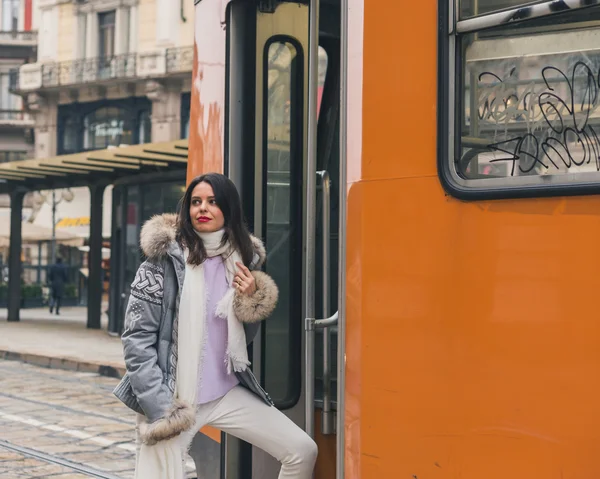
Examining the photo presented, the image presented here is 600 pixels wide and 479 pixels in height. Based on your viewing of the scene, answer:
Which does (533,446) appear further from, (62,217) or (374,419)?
(62,217)

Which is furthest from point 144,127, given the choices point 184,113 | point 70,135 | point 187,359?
point 187,359

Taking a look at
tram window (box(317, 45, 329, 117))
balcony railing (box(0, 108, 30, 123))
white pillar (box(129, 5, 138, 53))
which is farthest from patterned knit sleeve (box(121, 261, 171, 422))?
balcony railing (box(0, 108, 30, 123))

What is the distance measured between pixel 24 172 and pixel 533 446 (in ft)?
58.9

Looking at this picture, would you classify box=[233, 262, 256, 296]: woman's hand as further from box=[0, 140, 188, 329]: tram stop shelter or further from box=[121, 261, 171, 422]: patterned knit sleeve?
box=[0, 140, 188, 329]: tram stop shelter

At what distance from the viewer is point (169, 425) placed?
11.7 ft

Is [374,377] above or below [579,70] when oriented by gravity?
below

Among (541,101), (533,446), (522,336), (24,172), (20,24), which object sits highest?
(20,24)

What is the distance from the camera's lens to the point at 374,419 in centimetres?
321

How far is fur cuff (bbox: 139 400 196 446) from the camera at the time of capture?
11.7 feet

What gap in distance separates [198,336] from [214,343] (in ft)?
0.38

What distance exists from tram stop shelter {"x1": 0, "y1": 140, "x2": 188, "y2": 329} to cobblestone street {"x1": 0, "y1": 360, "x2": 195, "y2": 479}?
4.69 m

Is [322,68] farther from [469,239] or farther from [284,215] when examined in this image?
[469,239]

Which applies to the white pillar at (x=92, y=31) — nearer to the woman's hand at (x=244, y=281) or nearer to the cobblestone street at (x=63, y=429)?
the cobblestone street at (x=63, y=429)

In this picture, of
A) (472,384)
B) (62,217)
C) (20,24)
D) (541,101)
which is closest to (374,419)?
(472,384)
